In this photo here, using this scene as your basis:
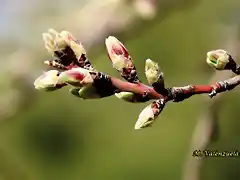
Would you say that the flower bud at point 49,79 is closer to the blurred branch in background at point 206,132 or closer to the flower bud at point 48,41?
the flower bud at point 48,41

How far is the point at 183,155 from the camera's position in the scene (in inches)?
88.4

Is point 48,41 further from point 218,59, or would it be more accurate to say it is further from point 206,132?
point 206,132

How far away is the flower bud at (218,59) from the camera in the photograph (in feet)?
2.25

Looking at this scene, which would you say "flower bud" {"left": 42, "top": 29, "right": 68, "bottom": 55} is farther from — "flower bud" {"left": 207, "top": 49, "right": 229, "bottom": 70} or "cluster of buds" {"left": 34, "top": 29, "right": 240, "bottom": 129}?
"flower bud" {"left": 207, "top": 49, "right": 229, "bottom": 70}

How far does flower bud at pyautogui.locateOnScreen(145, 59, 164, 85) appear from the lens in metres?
0.64

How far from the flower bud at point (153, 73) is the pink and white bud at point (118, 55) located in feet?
0.08

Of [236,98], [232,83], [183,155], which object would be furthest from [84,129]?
[232,83]

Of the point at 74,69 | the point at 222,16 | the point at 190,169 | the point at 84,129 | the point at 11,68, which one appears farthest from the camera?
the point at 84,129

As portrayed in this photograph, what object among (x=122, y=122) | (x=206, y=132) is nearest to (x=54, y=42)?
(x=206, y=132)

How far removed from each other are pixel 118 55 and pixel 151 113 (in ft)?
0.25

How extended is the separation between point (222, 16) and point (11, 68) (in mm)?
840

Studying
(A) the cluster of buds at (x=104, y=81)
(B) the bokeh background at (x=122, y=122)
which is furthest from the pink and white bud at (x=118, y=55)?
(B) the bokeh background at (x=122, y=122)

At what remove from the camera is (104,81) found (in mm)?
622

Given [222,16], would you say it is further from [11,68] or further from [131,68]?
[131,68]
